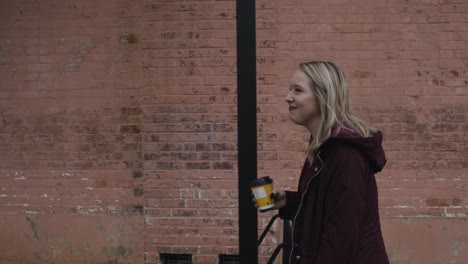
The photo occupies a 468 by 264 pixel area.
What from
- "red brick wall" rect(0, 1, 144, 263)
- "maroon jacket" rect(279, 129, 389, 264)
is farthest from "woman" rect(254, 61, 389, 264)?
"red brick wall" rect(0, 1, 144, 263)

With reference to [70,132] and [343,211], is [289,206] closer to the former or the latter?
[343,211]

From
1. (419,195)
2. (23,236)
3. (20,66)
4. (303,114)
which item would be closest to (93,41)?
(20,66)

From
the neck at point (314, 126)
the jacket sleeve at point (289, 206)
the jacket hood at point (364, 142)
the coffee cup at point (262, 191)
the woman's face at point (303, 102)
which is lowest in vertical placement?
the jacket sleeve at point (289, 206)

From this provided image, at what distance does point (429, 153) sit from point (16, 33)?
4.22 m

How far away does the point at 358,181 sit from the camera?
1885 mm

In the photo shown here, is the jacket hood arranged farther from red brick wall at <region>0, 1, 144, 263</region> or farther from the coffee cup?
red brick wall at <region>0, 1, 144, 263</region>

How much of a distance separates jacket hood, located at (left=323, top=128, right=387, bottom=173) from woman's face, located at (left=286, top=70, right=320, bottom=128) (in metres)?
0.15

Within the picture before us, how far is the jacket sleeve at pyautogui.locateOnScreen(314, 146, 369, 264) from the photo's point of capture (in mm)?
1851

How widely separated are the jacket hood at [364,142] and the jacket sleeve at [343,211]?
67 mm

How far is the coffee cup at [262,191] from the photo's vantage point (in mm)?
2084

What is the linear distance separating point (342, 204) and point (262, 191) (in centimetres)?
39

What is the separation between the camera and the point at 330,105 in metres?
2.01

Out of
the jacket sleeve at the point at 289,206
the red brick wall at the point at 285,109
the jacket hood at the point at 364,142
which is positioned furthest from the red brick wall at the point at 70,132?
the jacket hood at the point at 364,142

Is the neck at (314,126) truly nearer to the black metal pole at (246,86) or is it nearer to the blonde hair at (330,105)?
the blonde hair at (330,105)
